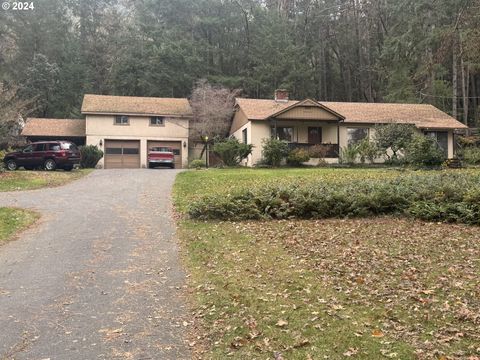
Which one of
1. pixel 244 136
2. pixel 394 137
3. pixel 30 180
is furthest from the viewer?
pixel 244 136

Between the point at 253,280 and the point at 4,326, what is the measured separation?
3.28m

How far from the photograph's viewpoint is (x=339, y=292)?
6.26 meters

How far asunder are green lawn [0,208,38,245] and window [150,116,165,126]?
23135 millimetres

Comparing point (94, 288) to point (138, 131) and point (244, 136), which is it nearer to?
point (244, 136)

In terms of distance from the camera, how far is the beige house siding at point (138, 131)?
116 feet

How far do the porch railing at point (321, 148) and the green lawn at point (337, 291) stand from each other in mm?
18946

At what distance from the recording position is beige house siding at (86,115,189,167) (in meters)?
35.5

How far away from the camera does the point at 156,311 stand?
6.12 m

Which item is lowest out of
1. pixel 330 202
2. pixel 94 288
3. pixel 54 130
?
pixel 94 288

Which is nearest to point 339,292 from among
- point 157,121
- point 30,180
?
point 30,180

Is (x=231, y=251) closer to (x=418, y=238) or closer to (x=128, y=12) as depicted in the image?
(x=418, y=238)

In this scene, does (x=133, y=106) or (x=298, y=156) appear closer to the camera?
(x=298, y=156)

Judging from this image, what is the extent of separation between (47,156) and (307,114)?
15334 millimetres

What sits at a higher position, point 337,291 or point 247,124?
point 247,124
